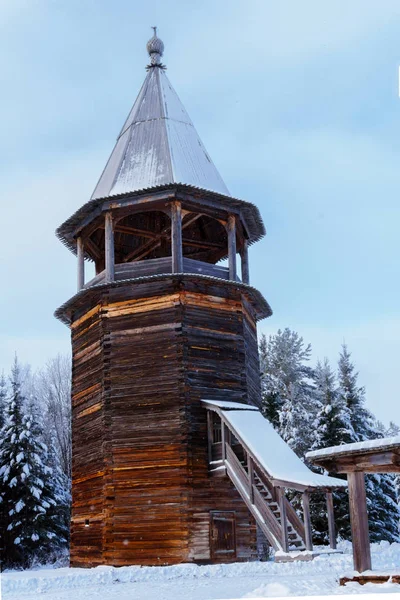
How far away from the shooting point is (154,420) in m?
21.1

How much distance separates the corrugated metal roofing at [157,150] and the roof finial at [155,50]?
24cm

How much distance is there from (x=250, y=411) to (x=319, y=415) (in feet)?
46.7

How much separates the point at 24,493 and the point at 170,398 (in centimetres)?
1354

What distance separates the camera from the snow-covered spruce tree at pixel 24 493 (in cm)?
3131

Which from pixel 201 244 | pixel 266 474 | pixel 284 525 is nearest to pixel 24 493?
pixel 201 244

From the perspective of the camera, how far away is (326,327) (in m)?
40.9

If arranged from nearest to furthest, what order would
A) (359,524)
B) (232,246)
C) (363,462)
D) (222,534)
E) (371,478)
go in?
(363,462) → (359,524) → (222,534) → (232,246) → (371,478)

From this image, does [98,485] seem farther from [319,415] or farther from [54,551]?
[319,415]

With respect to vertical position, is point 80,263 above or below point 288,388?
above

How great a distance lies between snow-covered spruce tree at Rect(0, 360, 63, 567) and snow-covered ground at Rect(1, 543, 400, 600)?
11934mm

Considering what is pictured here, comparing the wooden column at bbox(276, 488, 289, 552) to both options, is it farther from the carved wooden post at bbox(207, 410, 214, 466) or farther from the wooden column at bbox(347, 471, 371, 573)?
the wooden column at bbox(347, 471, 371, 573)

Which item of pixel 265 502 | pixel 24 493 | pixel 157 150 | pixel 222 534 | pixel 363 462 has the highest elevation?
pixel 157 150

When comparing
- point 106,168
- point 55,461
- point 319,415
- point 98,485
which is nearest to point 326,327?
point 319,415

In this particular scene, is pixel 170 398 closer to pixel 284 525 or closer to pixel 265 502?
pixel 265 502
